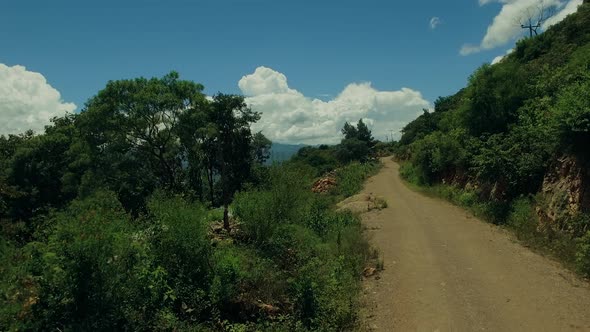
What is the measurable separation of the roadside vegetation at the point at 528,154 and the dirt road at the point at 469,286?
1.07m

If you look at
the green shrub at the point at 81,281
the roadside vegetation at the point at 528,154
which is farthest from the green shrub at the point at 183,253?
the roadside vegetation at the point at 528,154

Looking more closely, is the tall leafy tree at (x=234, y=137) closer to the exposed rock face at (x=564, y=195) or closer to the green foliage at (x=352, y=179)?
the green foliage at (x=352, y=179)

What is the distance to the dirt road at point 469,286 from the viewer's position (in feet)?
32.1

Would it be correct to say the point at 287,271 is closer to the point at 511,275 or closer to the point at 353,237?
the point at 353,237

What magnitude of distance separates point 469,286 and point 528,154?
371 inches

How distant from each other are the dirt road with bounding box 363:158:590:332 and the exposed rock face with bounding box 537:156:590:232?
1341 millimetres

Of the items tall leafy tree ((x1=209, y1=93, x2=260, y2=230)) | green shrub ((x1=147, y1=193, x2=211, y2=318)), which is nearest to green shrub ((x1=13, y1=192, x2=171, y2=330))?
green shrub ((x1=147, y1=193, x2=211, y2=318))

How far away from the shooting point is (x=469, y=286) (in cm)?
1190

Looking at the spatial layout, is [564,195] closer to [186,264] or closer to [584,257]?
[584,257]

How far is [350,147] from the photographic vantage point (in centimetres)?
7338

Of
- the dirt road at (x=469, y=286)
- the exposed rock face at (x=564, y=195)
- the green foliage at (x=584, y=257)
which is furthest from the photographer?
the exposed rock face at (x=564, y=195)

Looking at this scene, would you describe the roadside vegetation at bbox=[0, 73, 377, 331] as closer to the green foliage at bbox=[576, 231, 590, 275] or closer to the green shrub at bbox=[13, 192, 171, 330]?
the green shrub at bbox=[13, 192, 171, 330]

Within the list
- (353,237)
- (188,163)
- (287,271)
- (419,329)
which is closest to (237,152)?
(188,163)

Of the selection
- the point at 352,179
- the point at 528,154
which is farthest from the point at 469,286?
the point at 352,179
